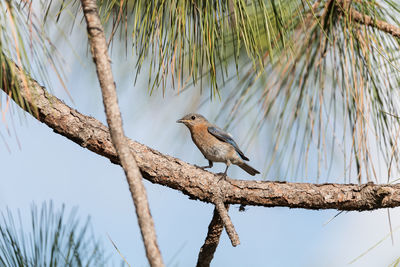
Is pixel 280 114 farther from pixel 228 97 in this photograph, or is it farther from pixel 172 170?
pixel 172 170

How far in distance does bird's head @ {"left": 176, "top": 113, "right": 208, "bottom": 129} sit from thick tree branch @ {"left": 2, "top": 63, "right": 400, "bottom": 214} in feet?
4.10

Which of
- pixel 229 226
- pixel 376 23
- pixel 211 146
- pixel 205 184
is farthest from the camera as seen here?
pixel 211 146

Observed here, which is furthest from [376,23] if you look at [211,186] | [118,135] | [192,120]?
[118,135]

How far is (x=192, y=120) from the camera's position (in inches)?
137

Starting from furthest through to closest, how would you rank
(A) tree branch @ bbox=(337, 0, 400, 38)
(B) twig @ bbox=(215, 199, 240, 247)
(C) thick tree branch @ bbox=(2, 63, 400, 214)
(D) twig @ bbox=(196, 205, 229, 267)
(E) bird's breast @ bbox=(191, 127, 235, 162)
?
(E) bird's breast @ bbox=(191, 127, 235, 162) < (A) tree branch @ bbox=(337, 0, 400, 38) < (D) twig @ bbox=(196, 205, 229, 267) < (C) thick tree branch @ bbox=(2, 63, 400, 214) < (B) twig @ bbox=(215, 199, 240, 247)

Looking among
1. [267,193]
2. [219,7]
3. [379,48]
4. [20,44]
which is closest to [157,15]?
[219,7]

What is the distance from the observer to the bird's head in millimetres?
3475

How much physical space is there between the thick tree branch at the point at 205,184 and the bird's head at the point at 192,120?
1.25 metres

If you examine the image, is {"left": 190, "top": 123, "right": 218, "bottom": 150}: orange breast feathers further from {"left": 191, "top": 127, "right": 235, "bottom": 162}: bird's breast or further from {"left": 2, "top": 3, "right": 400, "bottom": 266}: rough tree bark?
{"left": 2, "top": 3, "right": 400, "bottom": 266}: rough tree bark

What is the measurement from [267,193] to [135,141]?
0.55 metres

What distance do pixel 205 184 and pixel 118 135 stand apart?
0.99m

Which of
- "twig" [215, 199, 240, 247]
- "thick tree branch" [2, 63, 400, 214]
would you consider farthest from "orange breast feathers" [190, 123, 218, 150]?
"twig" [215, 199, 240, 247]

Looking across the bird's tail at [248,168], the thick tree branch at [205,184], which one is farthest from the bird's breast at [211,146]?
the thick tree branch at [205,184]

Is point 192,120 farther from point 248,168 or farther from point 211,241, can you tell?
point 211,241
